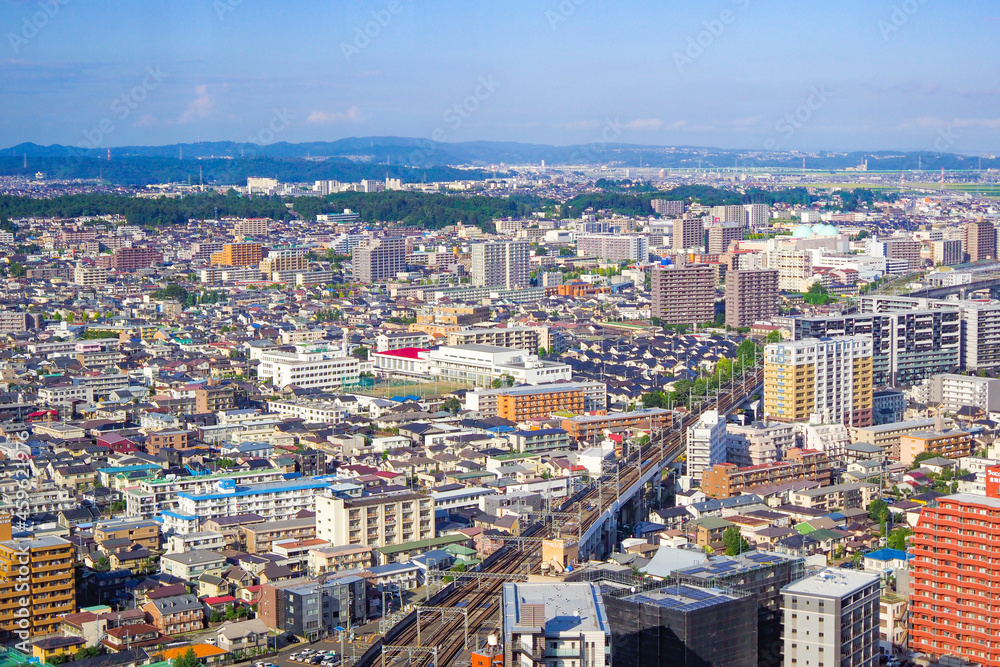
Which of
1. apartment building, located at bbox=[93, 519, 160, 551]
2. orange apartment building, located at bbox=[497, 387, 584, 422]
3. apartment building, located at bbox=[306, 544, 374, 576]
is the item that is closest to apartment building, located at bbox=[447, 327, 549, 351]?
orange apartment building, located at bbox=[497, 387, 584, 422]

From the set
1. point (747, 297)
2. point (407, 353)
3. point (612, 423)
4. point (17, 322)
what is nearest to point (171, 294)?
point (17, 322)

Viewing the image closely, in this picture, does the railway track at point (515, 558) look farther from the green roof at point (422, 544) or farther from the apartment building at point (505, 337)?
the apartment building at point (505, 337)

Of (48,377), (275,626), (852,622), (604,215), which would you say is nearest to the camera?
(852,622)

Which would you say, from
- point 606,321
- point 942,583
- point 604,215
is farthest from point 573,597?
point 604,215

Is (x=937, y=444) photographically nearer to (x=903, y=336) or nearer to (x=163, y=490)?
(x=903, y=336)

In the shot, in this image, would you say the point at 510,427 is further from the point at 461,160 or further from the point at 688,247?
the point at 461,160

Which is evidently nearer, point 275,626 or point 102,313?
point 275,626
